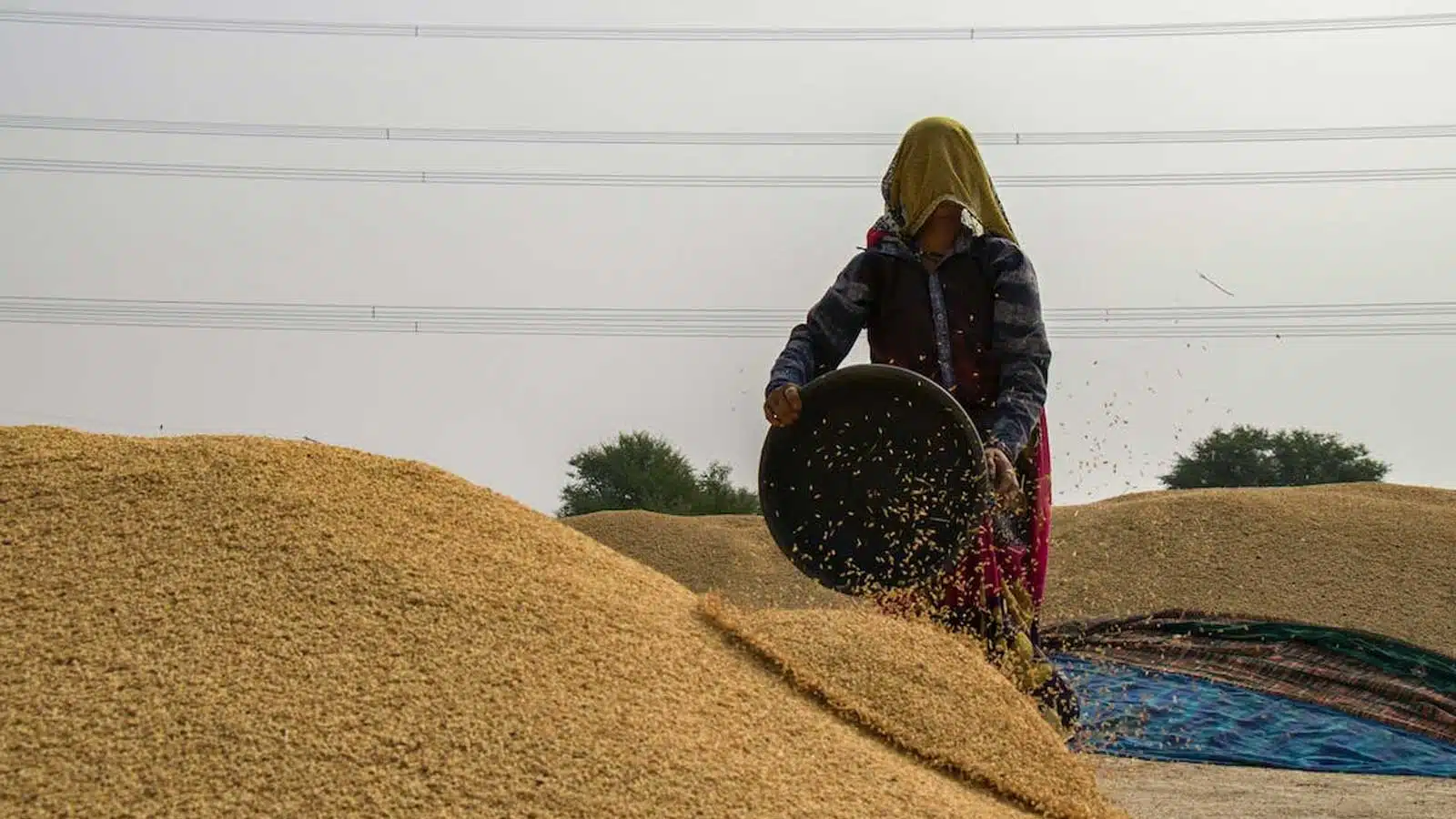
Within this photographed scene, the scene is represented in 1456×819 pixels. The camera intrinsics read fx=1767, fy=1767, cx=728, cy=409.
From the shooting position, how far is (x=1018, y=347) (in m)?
3.53

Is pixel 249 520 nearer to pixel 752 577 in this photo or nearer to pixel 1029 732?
pixel 1029 732

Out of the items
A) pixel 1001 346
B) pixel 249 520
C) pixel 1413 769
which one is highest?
pixel 1001 346

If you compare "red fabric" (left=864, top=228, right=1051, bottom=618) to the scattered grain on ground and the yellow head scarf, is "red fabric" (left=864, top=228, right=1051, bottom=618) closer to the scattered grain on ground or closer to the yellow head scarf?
the yellow head scarf

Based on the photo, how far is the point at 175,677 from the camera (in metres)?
2.38

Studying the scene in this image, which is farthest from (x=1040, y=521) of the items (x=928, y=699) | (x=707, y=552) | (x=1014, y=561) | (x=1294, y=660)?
(x=707, y=552)

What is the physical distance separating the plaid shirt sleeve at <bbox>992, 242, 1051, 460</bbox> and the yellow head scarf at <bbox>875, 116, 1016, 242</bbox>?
98 millimetres

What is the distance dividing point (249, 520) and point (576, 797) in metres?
0.92

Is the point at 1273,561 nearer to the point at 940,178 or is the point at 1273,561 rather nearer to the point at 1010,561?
the point at 1010,561

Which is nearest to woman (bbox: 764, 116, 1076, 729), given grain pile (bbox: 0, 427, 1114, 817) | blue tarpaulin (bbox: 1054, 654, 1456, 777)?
blue tarpaulin (bbox: 1054, 654, 1456, 777)

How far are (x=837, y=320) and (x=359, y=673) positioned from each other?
1.57 metres

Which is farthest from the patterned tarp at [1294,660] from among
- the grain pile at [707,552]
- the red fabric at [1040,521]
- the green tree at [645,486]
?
the green tree at [645,486]

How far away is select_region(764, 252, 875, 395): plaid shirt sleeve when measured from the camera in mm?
3691

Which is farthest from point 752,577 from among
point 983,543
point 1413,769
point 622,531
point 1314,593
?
point 983,543

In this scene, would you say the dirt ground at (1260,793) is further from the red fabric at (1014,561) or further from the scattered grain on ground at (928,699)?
the red fabric at (1014,561)
